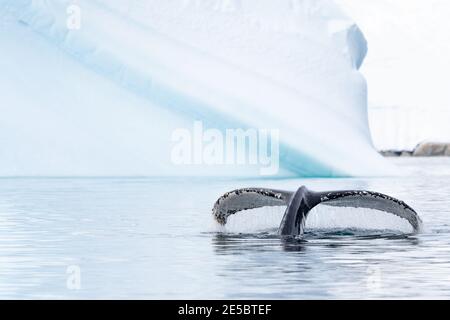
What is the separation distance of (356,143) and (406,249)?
1753cm

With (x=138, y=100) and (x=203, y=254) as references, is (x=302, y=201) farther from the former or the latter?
(x=138, y=100)

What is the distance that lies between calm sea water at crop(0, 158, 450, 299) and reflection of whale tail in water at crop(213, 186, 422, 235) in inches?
10.4

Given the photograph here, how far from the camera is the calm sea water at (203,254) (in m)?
9.45

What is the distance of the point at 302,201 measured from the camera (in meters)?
12.7

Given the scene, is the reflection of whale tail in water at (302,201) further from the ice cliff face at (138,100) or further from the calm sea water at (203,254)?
the ice cliff face at (138,100)

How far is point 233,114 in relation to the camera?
2881cm

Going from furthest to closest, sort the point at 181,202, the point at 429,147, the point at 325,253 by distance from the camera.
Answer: the point at 429,147 < the point at 181,202 < the point at 325,253

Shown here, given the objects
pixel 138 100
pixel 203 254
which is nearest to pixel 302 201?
pixel 203 254

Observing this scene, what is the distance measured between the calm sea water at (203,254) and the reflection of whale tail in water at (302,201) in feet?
0.86

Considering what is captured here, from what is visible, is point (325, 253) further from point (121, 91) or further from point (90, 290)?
point (121, 91)

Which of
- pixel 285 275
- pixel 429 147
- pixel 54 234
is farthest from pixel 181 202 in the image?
pixel 429 147

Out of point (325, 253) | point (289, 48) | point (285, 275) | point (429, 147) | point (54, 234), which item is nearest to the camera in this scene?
point (285, 275)

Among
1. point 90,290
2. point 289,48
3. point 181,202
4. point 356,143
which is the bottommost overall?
point 90,290

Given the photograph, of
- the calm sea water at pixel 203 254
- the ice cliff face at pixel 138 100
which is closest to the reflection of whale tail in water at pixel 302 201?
the calm sea water at pixel 203 254
